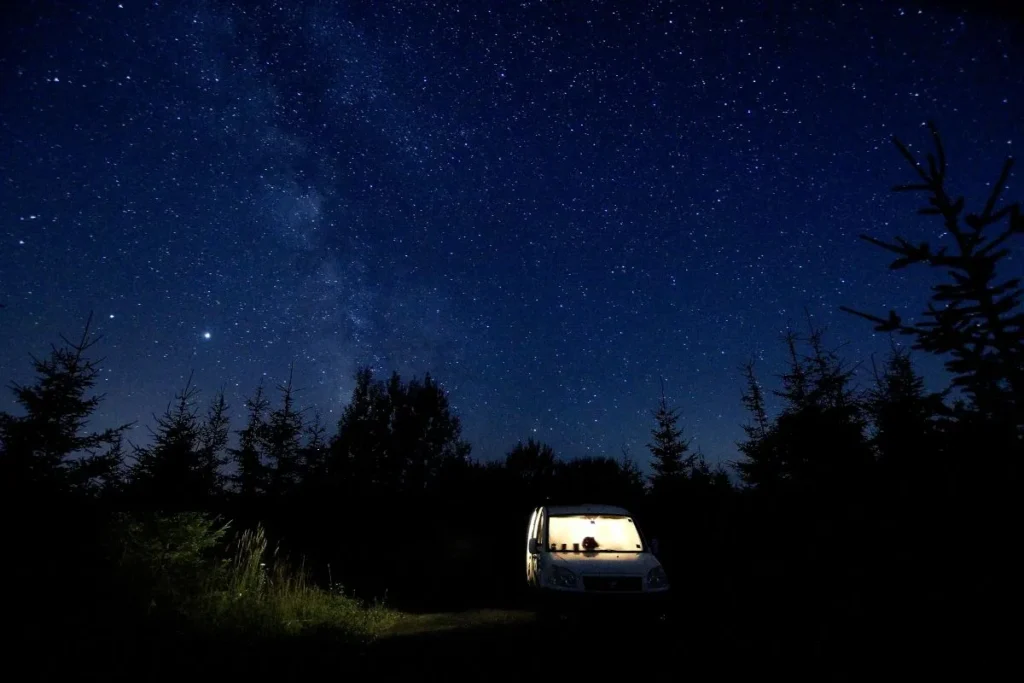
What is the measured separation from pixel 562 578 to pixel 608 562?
91 cm

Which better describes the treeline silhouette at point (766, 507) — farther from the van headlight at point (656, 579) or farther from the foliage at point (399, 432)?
the foliage at point (399, 432)

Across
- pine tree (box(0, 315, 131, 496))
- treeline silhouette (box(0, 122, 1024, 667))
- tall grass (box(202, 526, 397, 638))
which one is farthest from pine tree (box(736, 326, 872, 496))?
pine tree (box(0, 315, 131, 496))

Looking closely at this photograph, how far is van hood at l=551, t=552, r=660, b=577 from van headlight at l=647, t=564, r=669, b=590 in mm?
70

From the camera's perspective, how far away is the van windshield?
9211 millimetres

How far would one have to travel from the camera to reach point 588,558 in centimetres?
859

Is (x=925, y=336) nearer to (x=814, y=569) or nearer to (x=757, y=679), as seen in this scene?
(x=757, y=679)

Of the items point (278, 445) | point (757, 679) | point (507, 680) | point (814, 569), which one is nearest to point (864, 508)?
point (814, 569)

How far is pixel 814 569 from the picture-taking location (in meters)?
9.60

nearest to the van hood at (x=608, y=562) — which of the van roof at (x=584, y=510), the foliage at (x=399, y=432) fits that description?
the van roof at (x=584, y=510)

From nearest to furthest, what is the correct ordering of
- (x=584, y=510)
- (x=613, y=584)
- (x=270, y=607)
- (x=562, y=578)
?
(x=270, y=607) < (x=613, y=584) < (x=562, y=578) < (x=584, y=510)

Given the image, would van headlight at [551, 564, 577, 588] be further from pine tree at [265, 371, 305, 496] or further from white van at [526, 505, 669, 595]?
pine tree at [265, 371, 305, 496]

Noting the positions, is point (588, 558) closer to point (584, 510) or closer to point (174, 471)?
point (584, 510)

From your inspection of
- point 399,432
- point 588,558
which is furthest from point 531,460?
point 588,558

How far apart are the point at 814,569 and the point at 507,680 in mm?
7415
